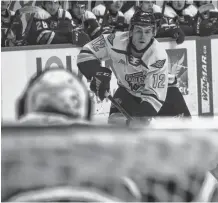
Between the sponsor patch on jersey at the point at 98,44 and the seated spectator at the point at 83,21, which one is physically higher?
the seated spectator at the point at 83,21

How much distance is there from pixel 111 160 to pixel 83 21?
1.90 meters

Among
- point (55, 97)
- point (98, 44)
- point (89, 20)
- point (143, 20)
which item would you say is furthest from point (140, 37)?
point (55, 97)

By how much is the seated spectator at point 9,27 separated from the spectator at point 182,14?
0.80 meters

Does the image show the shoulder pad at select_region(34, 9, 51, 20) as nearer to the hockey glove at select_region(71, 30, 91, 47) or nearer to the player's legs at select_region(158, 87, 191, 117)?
the hockey glove at select_region(71, 30, 91, 47)

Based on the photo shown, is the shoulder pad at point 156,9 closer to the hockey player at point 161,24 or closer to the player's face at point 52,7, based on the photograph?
the hockey player at point 161,24

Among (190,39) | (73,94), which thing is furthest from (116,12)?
(73,94)

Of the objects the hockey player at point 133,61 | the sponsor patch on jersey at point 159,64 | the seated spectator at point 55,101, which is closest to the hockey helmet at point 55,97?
the seated spectator at point 55,101

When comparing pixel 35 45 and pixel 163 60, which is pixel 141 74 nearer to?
pixel 163 60

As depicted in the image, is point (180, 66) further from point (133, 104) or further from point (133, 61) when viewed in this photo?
point (133, 104)

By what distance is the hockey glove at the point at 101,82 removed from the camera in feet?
7.31

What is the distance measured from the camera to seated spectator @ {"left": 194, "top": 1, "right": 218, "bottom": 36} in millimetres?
2590

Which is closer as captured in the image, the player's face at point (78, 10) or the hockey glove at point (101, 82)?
the hockey glove at point (101, 82)

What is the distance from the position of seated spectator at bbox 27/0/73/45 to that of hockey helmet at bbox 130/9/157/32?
0.34 m

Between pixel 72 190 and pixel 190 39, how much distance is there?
1.96 m
